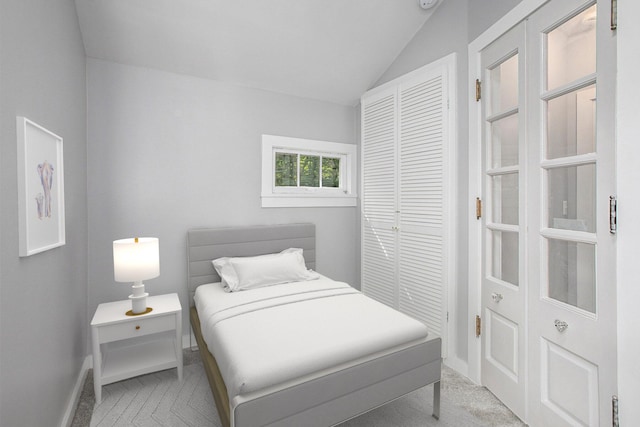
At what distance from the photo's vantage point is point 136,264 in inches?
82.9

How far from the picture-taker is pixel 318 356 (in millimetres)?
1491

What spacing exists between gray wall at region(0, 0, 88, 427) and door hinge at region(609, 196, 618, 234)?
7.57 feet

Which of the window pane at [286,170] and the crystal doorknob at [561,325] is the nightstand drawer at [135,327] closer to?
the window pane at [286,170]

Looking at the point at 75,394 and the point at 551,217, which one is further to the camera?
the point at 75,394

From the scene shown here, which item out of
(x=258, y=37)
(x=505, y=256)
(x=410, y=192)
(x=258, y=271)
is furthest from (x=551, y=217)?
(x=258, y=37)

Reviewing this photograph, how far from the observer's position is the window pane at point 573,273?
4.68 ft

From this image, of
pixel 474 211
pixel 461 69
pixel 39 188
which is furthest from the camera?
pixel 461 69

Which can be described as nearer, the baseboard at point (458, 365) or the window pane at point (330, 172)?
the baseboard at point (458, 365)

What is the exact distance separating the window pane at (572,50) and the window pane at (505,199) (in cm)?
56

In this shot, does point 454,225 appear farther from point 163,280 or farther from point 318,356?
point 163,280

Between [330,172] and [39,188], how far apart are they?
2.59m

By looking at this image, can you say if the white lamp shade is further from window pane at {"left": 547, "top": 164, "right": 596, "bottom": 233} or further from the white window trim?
window pane at {"left": 547, "top": 164, "right": 596, "bottom": 233}

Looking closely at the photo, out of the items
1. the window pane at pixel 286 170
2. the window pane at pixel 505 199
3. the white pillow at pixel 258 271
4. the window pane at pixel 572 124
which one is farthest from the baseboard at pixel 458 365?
the window pane at pixel 286 170

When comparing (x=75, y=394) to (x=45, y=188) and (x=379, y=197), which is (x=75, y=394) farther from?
(x=379, y=197)
